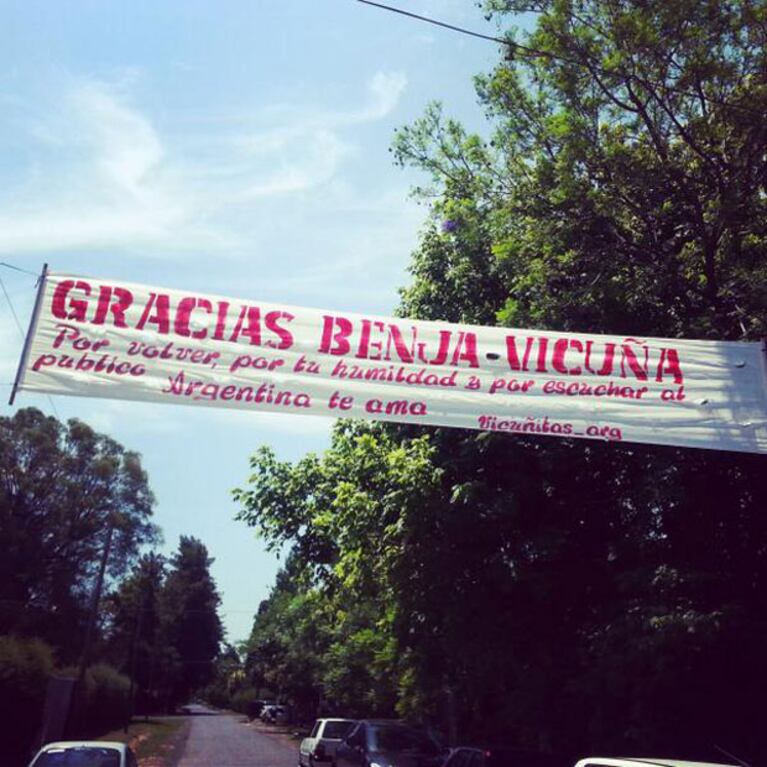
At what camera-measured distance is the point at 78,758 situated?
12773 millimetres

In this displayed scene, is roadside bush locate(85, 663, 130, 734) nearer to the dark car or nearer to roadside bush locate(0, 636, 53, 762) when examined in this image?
roadside bush locate(0, 636, 53, 762)

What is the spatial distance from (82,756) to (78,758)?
8 centimetres

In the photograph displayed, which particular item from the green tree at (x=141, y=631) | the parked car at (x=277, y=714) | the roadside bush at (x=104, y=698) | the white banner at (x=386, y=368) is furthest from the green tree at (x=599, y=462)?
the parked car at (x=277, y=714)

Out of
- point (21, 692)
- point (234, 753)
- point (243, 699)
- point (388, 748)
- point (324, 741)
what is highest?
point (388, 748)

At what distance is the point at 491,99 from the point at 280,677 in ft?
192

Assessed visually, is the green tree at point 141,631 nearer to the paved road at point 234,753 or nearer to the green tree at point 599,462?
the paved road at point 234,753

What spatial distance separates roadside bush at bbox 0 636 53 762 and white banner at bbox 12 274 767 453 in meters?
20.2

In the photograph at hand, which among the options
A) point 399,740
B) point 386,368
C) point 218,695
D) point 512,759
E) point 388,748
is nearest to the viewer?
point 386,368

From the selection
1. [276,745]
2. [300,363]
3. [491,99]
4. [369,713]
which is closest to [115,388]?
[300,363]

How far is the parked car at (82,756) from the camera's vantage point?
12.7m

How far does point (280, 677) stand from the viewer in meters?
65.1

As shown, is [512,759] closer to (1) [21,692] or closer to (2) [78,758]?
(2) [78,758]

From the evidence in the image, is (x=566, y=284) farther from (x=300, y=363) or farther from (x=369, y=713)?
(x=369, y=713)

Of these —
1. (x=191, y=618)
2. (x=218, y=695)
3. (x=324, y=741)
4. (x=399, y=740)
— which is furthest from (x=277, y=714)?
(x=218, y=695)
